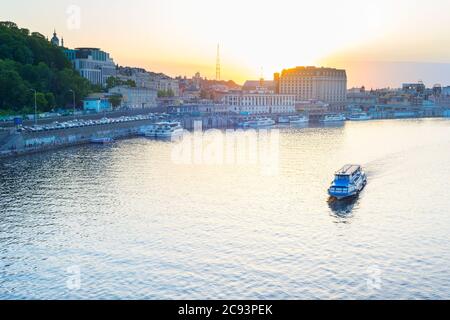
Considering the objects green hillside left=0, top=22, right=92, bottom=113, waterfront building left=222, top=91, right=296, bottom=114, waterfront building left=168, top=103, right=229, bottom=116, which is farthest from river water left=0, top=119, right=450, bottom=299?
waterfront building left=222, top=91, right=296, bottom=114

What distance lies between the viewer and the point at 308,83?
3287 inches

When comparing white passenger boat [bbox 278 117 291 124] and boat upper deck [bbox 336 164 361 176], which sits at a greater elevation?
white passenger boat [bbox 278 117 291 124]

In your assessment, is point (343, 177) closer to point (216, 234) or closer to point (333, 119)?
point (216, 234)

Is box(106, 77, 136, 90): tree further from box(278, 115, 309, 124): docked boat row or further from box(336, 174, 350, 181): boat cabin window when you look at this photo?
box(336, 174, 350, 181): boat cabin window

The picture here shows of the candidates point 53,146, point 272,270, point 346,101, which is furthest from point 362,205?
point 346,101

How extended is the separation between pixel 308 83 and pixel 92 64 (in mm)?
39565

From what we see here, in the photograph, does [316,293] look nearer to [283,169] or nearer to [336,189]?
[336,189]

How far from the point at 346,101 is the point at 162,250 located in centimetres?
7895

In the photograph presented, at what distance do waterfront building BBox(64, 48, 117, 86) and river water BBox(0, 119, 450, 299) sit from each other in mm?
33193

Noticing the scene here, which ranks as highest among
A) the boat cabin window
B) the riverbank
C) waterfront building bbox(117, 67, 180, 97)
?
waterfront building bbox(117, 67, 180, 97)

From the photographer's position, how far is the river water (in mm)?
8625

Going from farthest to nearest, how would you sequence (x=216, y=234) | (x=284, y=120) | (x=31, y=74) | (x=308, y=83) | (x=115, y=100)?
(x=308, y=83)
(x=284, y=120)
(x=115, y=100)
(x=31, y=74)
(x=216, y=234)

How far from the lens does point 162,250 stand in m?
10.3

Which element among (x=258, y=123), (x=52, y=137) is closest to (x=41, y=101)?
(x=52, y=137)
